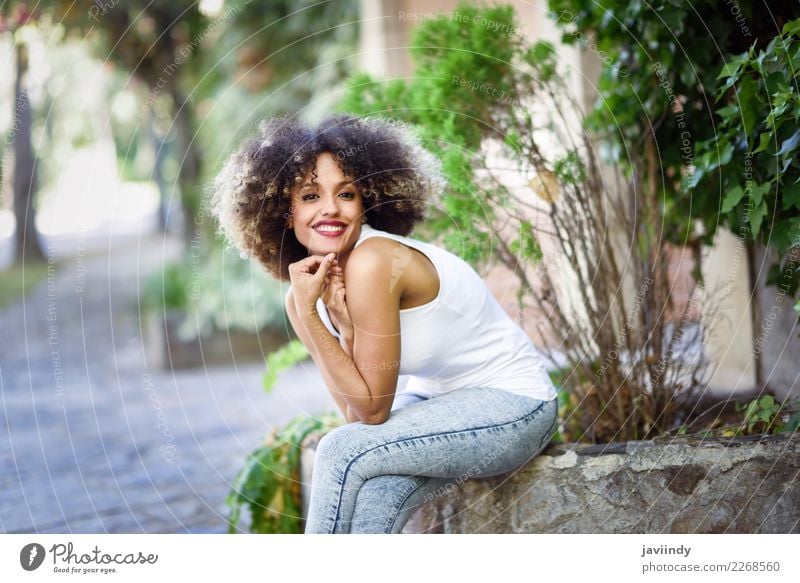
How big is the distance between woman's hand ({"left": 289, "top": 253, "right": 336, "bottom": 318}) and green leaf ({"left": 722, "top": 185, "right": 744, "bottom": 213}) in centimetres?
103

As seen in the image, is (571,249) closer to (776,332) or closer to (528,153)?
(528,153)

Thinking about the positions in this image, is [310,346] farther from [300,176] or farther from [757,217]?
[757,217]

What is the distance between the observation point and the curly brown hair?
2.11m

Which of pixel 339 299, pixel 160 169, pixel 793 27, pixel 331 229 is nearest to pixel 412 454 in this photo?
pixel 339 299

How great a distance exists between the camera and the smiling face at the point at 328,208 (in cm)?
211

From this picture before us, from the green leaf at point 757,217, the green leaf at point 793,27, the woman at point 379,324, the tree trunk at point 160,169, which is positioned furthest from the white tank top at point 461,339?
the tree trunk at point 160,169

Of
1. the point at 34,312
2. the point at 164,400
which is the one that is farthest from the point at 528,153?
the point at 34,312

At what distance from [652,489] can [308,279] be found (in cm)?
93

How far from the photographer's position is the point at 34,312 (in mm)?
9211

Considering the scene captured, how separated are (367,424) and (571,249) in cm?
86

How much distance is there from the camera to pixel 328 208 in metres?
2.10

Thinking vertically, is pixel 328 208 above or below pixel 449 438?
above

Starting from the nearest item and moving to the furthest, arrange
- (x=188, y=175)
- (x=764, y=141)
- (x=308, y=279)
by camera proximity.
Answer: (x=308, y=279), (x=764, y=141), (x=188, y=175)

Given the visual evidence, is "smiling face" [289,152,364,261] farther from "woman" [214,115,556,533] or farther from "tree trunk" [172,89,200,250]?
"tree trunk" [172,89,200,250]
